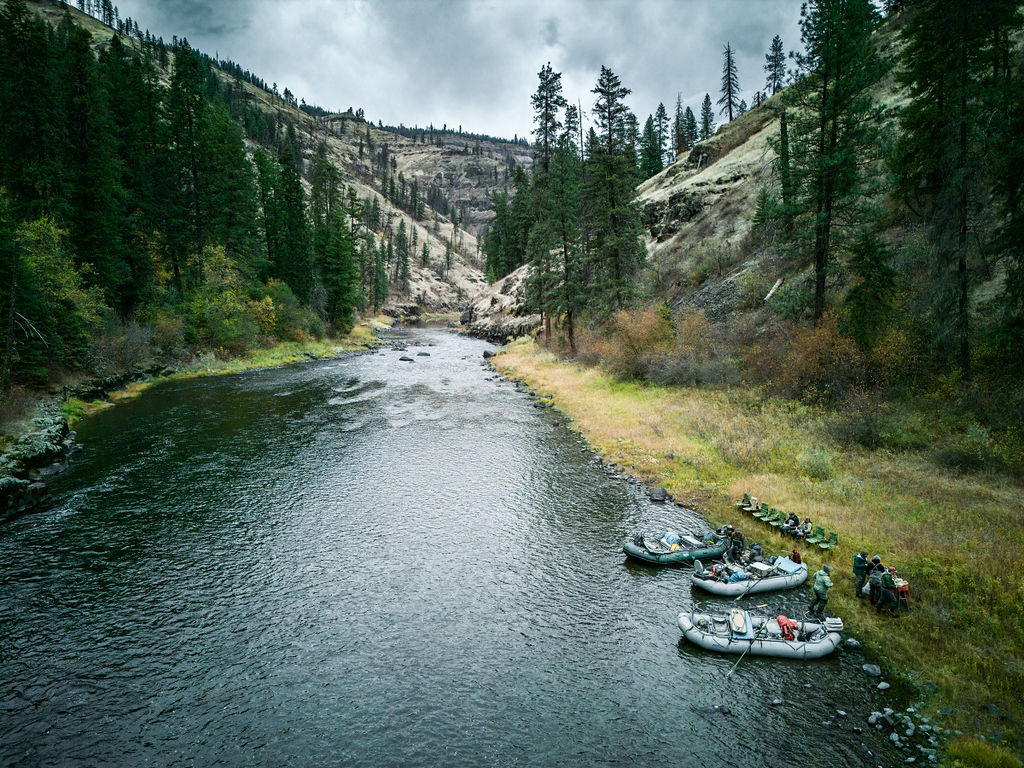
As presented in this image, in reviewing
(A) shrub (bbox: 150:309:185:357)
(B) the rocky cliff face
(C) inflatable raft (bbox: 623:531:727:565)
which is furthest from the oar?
(A) shrub (bbox: 150:309:185:357)

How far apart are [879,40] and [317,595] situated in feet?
221

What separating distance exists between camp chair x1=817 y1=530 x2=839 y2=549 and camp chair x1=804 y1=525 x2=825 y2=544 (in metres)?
0.16

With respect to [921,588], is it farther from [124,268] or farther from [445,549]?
[124,268]

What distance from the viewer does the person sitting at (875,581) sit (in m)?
12.9

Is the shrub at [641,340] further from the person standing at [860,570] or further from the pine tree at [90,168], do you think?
the pine tree at [90,168]

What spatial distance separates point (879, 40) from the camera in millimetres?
47656

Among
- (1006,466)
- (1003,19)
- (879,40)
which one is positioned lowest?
(1006,466)

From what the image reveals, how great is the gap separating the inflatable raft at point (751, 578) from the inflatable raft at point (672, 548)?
954 millimetres

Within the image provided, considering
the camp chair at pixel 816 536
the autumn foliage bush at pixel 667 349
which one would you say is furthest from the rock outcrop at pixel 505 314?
the camp chair at pixel 816 536

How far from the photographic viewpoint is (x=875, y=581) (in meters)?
12.9

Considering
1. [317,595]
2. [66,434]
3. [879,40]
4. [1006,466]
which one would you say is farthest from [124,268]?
[879,40]

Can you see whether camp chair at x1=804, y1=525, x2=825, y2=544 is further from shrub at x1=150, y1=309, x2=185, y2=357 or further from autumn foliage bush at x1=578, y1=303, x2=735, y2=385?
shrub at x1=150, y1=309, x2=185, y2=357

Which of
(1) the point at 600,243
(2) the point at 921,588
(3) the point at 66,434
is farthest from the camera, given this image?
(1) the point at 600,243

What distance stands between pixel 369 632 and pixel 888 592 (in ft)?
45.7
